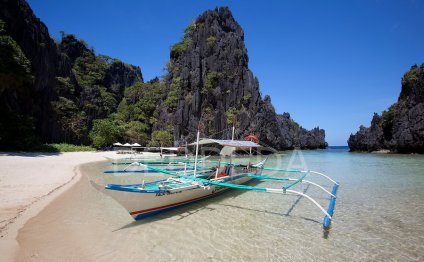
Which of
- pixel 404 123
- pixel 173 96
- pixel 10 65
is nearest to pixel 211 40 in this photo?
pixel 173 96

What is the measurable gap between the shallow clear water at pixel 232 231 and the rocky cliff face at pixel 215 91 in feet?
123

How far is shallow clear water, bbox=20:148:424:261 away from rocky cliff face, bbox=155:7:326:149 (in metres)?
37.4

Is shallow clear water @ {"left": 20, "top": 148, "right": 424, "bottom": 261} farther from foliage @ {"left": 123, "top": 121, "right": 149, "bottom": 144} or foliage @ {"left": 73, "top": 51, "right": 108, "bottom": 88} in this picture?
foliage @ {"left": 73, "top": 51, "right": 108, "bottom": 88}

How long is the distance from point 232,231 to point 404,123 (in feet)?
197

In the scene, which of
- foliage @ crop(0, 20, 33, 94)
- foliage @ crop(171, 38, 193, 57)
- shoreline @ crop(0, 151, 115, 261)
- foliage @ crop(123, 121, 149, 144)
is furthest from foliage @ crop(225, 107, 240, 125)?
shoreline @ crop(0, 151, 115, 261)

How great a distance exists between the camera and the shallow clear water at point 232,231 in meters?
5.84

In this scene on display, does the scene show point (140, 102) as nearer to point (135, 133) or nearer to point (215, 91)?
point (135, 133)

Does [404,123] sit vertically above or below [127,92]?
below

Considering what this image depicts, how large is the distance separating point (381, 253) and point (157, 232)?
6301 mm

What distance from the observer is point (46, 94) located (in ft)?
118

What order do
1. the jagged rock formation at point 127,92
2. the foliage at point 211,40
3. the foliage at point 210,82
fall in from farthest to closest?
the foliage at point 211,40 < the foliage at point 210,82 < the jagged rock formation at point 127,92

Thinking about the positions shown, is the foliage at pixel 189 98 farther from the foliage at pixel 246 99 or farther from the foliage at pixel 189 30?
the foliage at pixel 189 30

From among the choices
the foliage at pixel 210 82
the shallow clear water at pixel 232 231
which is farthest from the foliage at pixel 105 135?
the shallow clear water at pixel 232 231

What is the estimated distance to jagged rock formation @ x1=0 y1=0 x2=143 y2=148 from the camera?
27.1 meters
